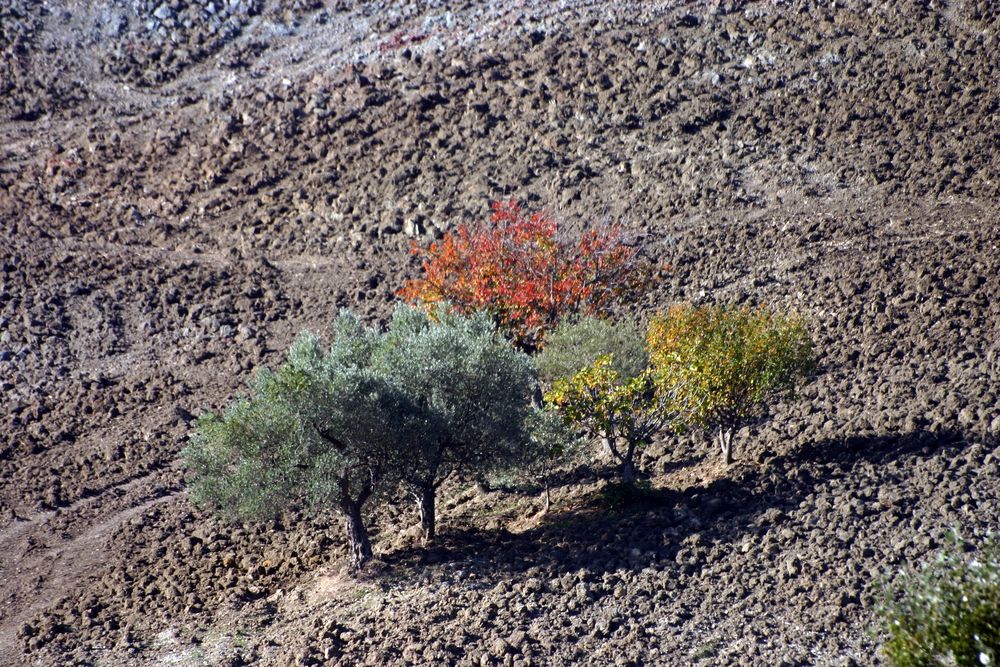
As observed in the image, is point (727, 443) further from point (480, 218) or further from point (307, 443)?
point (480, 218)

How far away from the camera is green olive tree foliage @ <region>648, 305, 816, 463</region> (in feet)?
60.1

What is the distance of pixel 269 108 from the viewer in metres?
38.1

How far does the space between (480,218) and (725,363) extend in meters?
15.1

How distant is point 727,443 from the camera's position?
1944 cm

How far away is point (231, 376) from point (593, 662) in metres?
15.2

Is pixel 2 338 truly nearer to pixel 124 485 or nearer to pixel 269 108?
pixel 124 485

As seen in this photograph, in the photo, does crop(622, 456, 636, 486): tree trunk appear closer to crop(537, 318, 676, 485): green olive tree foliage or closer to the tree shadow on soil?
crop(537, 318, 676, 485): green olive tree foliage

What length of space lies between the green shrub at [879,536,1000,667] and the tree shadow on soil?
6.72 metres

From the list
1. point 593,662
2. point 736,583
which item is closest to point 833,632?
point 736,583

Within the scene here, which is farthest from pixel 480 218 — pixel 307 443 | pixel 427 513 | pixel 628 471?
pixel 307 443

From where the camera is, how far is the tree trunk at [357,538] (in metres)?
17.9

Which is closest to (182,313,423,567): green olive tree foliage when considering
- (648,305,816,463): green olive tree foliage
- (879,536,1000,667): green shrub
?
(648,305,816,463): green olive tree foliage

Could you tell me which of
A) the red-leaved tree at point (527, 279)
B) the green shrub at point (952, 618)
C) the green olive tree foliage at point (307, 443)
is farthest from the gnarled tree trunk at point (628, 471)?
the green shrub at point (952, 618)

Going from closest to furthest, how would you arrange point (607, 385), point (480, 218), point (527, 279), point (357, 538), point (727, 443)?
point (357, 538)
point (607, 385)
point (727, 443)
point (527, 279)
point (480, 218)
